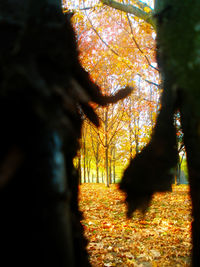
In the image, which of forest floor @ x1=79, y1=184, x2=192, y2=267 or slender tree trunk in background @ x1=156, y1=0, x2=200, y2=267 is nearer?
slender tree trunk in background @ x1=156, y1=0, x2=200, y2=267

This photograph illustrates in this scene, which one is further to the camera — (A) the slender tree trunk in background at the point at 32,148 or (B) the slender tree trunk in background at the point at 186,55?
(B) the slender tree trunk in background at the point at 186,55

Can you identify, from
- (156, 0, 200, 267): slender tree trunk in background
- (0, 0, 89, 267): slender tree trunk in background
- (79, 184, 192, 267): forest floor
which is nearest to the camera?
(0, 0, 89, 267): slender tree trunk in background

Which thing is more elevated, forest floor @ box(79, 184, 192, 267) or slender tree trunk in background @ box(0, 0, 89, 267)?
slender tree trunk in background @ box(0, 0, 89, 267)

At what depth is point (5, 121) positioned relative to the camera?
0.74m

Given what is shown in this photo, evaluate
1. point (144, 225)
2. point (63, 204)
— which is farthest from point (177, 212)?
point (63, 204)

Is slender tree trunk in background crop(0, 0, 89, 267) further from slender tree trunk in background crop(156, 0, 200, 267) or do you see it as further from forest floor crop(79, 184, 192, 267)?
forest floor crop(79, 184, 192, 267)

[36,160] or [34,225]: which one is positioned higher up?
[36,160]

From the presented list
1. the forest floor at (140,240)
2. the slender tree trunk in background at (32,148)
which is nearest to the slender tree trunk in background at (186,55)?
the slender tree trunk in background at (32,148)

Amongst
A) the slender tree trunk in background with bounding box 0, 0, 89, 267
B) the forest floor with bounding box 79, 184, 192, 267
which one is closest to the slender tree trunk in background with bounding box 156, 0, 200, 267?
the slender tree trunk in background with bounding box 0, 0, 89, 267

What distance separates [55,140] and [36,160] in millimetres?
111

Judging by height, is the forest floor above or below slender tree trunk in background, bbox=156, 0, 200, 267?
below

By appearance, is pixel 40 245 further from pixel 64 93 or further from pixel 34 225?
pixel 64 93

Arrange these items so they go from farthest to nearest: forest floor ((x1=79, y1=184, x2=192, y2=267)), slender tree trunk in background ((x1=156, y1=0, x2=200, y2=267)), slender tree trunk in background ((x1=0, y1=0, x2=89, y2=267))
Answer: forest floor ((x1=79, y1=184, x2=192, y2=267)) < slender tree trunk in background ((x1=156, y1=0, x2=200, y2=267)) < slender tree trunk in background ((x1=0, y1=0, x2=89, y2=267))

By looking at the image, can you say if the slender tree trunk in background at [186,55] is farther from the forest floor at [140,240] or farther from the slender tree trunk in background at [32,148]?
the forest floor at [140,240]
